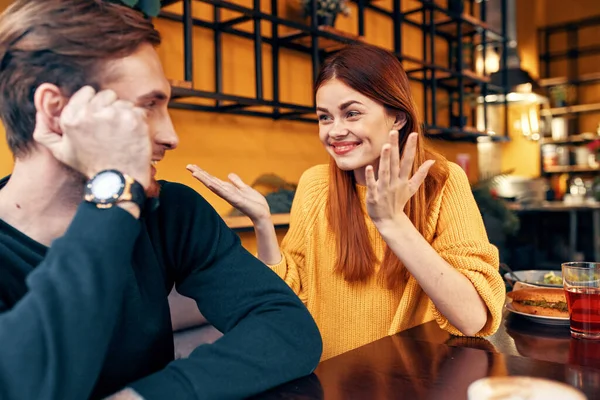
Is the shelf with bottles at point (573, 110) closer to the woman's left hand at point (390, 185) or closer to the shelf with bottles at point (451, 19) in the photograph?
the shelf with bottles at point (451, 19)

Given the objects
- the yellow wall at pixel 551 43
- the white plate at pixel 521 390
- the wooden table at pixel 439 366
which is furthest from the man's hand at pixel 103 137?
the yellow wall at pixel 551 43

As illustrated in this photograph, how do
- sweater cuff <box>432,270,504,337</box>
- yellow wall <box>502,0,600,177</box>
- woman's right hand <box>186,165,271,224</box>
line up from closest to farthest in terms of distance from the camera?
sweater cuff <box>432,270,504,337</box> < woman's right hand <box>186,165,271,224</box> < yellow wall <box>502,0,600,177</box>

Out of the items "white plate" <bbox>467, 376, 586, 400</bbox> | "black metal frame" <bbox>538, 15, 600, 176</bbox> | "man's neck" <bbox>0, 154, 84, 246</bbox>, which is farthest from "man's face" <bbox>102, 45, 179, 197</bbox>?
"black metal frame" <bbox>538, 15, 600, 176</bbox>

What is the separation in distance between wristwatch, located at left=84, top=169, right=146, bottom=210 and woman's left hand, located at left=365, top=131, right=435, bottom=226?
498 mm

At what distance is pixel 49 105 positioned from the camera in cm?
86

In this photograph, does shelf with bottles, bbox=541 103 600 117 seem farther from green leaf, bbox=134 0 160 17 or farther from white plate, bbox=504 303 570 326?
white plate, bbox=504 303 570 326

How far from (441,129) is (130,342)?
380 cm

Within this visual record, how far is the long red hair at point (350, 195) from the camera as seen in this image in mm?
1484

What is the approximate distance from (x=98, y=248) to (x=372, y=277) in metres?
0.95

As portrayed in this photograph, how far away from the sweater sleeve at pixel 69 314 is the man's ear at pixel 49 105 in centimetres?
19

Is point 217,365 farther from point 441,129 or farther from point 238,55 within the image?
point 441,129

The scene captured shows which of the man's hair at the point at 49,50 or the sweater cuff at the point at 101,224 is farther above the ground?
the man's hair at the point at 49,50

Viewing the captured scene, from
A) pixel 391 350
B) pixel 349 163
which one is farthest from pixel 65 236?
pixel 349 163

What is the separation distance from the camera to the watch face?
0.77m
